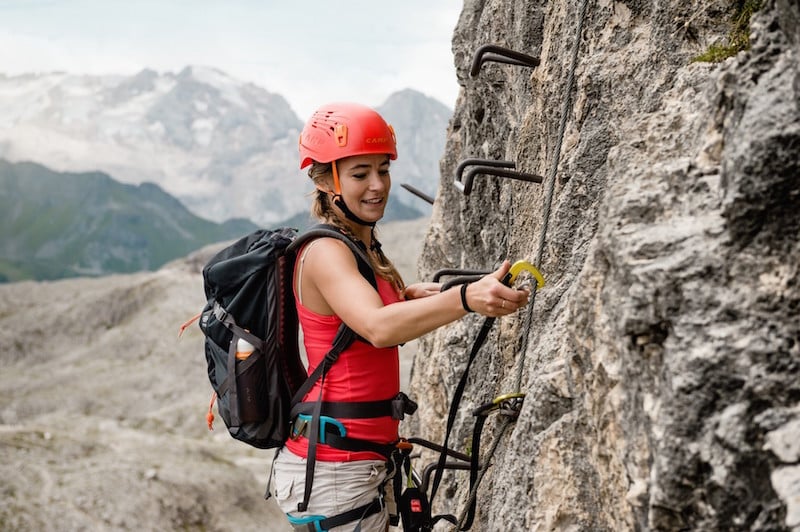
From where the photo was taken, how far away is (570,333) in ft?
15.1

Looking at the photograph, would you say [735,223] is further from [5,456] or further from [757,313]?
[5,456]

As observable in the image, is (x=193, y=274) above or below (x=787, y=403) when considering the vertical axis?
below

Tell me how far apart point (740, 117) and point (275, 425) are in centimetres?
435

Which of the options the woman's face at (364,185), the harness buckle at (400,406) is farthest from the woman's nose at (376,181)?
the harness buckle at (400,406)

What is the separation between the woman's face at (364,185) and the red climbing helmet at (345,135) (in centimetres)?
9

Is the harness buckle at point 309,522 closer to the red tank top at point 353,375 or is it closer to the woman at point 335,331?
the woman at point 335,331

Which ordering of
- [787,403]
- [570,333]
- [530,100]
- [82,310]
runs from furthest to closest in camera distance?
1. [82,310]
2. [530,100]
3. [570,333]
4. [787,403]

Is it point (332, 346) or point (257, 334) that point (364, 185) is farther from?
point (257, 334)

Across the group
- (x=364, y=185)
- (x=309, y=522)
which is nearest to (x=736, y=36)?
(x=364, y=185)

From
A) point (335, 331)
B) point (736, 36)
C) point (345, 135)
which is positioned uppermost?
point (736, 36)

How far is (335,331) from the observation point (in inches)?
217

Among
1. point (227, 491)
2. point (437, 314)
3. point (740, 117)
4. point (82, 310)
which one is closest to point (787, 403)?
point (740, 117)

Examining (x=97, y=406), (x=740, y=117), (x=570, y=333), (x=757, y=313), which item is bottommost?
(x=97, y=406)

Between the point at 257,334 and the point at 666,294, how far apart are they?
3.57m
